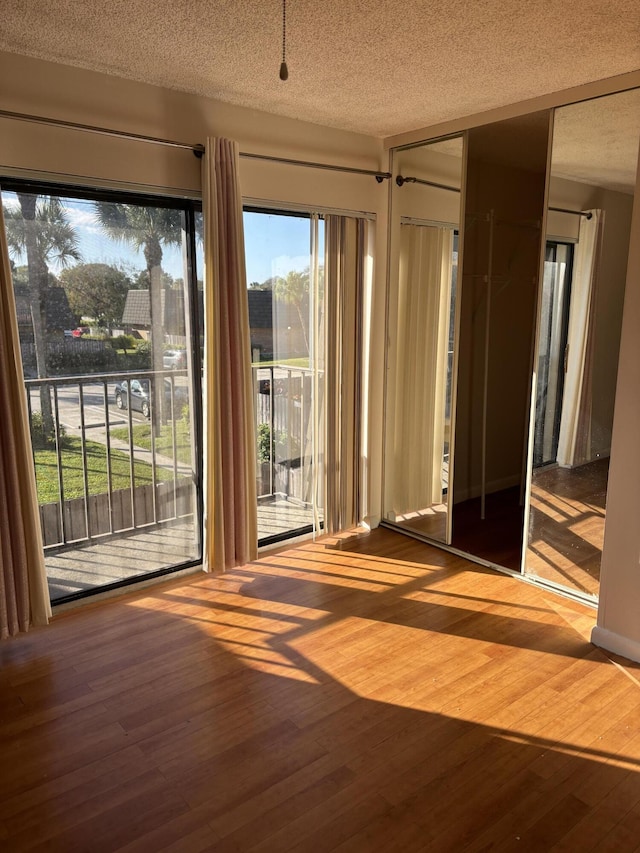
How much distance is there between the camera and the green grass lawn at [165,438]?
3.45 meters

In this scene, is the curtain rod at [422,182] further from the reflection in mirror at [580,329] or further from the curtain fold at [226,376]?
the curtain fold at [226,376]

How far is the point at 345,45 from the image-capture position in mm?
2549

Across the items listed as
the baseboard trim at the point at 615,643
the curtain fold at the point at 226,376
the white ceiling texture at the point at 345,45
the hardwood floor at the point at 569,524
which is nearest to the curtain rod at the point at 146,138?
the curtain fold at the point at 226,376

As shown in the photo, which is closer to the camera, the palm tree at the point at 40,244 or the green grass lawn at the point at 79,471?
the palm tree at the point at 40,244

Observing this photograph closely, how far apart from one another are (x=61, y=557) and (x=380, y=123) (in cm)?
300

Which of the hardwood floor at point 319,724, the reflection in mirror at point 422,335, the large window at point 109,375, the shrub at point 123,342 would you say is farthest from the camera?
the reflection in mirror at point 422,335

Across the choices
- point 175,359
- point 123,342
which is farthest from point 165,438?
point 123,342

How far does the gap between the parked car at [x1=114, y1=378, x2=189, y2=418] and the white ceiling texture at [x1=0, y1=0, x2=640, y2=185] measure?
147 cm

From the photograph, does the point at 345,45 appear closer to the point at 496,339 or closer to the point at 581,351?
the point at 581,351

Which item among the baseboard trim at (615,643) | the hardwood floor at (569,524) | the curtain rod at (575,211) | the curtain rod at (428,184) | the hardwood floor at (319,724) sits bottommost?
the hardwood floor at (319,724)

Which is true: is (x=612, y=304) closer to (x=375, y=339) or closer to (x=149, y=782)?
(x=375, y=339)

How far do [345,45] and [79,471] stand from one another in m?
2.32

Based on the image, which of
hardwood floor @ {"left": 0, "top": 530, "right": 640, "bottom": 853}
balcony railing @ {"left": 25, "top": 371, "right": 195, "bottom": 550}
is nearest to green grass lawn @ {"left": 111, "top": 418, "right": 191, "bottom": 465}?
balcony railing @ {"left": 25, "top": 371, "right": 195, "bottom": 550}

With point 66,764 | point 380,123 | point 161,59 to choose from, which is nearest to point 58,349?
point 161,59
